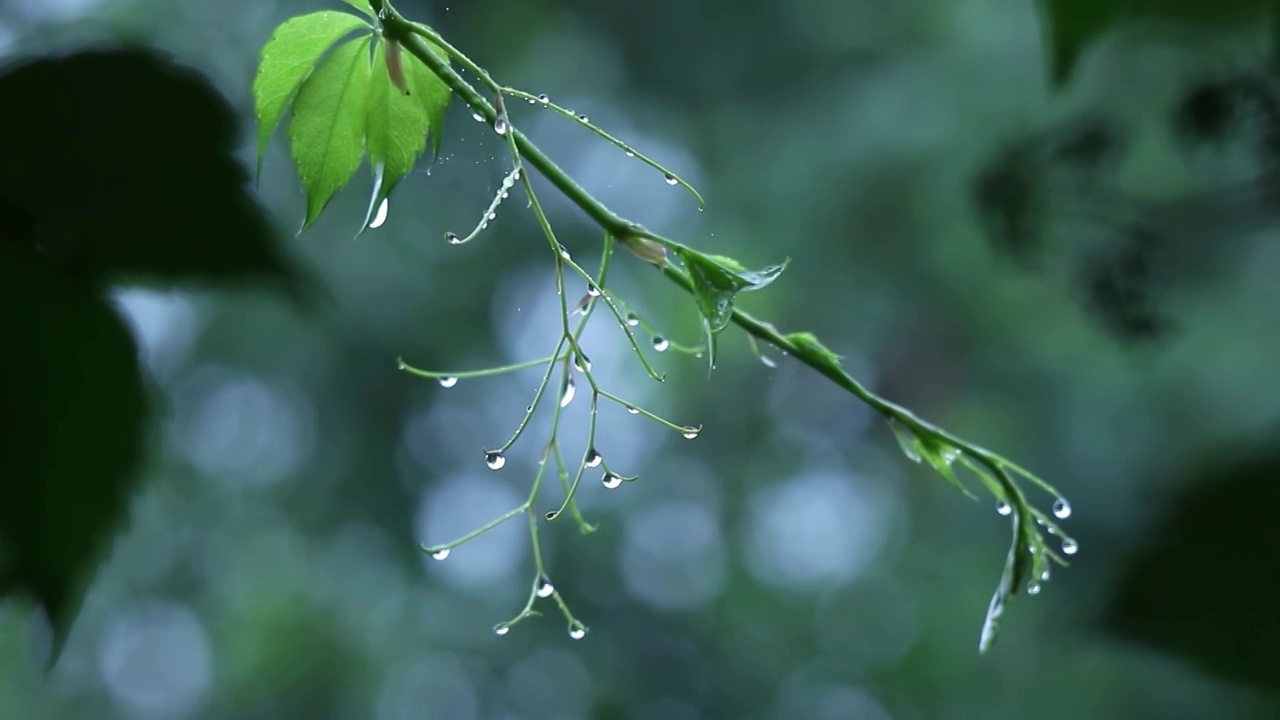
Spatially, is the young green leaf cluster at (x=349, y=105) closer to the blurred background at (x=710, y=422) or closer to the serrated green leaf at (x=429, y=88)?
the serrated green leaf at (x=429, y=88)

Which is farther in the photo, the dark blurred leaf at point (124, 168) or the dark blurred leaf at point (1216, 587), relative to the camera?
the dark blurred leaf at point (1216, 587)

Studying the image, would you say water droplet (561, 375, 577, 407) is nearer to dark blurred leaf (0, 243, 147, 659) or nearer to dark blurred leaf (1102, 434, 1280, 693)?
dark blurred leaf (0, 243, 147, 659)

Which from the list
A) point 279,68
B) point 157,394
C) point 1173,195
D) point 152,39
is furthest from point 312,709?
point 279,68

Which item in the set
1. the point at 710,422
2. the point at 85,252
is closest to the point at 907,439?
the point at 85,252

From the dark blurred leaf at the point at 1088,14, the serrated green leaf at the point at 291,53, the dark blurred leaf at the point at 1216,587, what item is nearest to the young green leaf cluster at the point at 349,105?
the serrated green leaf at the point at 291,53

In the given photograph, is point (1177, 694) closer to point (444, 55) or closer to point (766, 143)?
point (766, 143)

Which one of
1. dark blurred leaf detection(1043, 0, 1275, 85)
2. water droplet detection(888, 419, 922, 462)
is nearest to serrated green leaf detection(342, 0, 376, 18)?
water droplet detection(888, 419, 922, 462)
